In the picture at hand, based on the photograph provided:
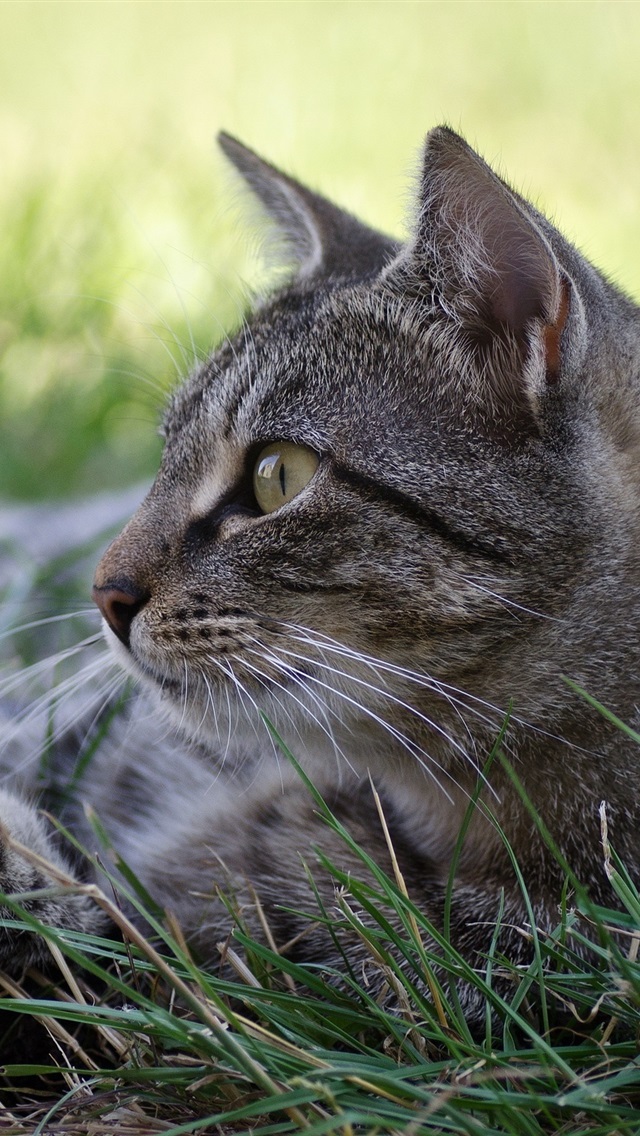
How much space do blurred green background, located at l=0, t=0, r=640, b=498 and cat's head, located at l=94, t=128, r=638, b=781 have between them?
206 millimetres

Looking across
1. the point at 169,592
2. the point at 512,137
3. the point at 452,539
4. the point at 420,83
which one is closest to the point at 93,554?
the point at 169,592

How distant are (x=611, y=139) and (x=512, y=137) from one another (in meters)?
0.55

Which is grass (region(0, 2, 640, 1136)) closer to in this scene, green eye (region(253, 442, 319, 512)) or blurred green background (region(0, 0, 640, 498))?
blurred green background (region(0, 0, 640, 498))

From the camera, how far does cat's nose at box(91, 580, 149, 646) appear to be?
1785mm

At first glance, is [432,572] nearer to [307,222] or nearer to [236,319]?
[307,222]

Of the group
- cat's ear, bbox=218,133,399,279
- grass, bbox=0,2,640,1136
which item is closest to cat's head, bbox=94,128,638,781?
grass, bbox=0,2,640,1136

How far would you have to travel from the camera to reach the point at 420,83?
22.5 ft

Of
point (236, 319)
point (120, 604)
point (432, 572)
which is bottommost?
point (432, 572)

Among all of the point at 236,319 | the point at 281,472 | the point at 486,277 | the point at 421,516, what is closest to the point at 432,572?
the point at 421,516

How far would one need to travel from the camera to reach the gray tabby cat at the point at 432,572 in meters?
1.63

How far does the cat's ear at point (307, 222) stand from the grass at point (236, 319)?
146mm

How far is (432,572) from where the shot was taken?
5.34ft

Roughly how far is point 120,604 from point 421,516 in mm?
519

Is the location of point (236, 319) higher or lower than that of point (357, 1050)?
higher
